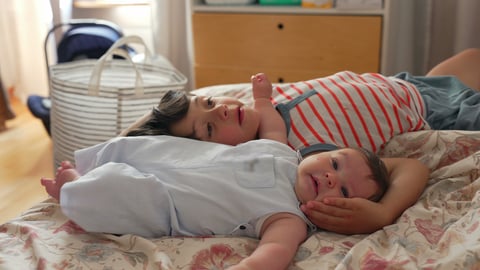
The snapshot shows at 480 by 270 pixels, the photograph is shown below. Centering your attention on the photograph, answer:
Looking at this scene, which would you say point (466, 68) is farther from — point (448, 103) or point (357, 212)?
point (357, 212)

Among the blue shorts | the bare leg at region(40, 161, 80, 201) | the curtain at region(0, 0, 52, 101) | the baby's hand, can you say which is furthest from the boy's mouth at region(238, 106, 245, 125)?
the curtain at region(0, 0, 52, 101)

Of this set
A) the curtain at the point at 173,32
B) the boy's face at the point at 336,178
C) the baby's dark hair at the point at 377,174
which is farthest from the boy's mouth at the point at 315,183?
the curtain at the point at 173,32

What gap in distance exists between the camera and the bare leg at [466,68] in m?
1.79

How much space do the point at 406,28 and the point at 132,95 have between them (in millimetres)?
1305

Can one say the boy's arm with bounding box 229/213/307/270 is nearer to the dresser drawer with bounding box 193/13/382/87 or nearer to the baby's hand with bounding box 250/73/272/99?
the baby's hand with bounding box 250/73/272/99

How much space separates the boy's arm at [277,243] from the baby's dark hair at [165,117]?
38cm

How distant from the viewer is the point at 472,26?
2.51m

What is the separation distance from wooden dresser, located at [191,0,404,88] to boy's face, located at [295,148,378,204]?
127cm

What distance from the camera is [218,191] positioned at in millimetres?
1098

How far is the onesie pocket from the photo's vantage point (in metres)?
1.11

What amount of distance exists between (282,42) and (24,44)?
5.53ft

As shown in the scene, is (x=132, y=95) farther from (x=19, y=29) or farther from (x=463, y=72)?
(x=19, y=29)

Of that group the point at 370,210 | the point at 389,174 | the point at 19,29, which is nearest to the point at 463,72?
the point at 389,174

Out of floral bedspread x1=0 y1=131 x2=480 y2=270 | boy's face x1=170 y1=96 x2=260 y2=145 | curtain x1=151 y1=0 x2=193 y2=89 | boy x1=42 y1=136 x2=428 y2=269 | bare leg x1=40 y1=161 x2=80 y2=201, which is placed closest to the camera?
floral bedspread x1=0 y1=131 x2=480 y2=270
